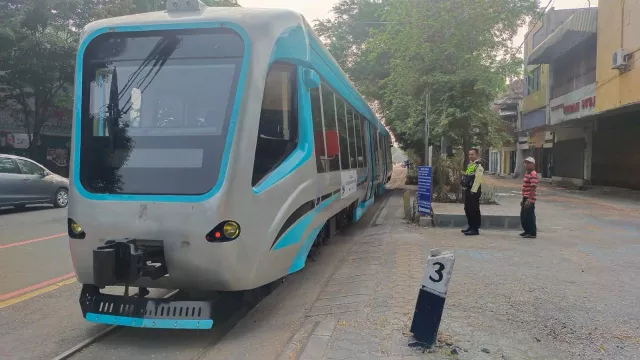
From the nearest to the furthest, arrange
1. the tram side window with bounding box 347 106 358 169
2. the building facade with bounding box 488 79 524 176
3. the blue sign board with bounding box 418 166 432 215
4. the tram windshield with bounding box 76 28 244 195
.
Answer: the tram windshield with bounding box 76 28 244 195 < the tram side window with bounding box 347 106 358 169 < the blue sign board with bounding box 418 166 432 215 < the building facade with bounding box 488 79 524 176

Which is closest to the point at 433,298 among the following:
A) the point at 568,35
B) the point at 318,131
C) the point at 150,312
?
Answer: the point at 150,312

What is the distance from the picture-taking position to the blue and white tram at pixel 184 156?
404 cm

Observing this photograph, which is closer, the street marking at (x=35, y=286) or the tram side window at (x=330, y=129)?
the street marking at (x=35, y=286)

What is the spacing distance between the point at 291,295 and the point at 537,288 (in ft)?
9.56

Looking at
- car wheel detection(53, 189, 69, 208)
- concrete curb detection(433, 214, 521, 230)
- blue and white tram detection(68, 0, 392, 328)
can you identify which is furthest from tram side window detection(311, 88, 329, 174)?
→ car wheel detection(53, 189, 69, 208)

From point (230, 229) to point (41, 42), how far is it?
17.3 meters

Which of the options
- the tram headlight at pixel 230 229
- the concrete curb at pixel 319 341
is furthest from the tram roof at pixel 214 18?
the concrete curb at pixel 319 341

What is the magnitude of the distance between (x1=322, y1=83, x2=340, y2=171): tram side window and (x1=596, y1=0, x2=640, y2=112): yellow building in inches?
580

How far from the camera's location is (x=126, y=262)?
12.9ft

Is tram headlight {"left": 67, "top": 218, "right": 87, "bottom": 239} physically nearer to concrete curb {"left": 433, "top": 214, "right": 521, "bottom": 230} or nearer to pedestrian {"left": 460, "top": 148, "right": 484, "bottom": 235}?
pedestrian {"left": 460, "top": 148, "right": 484, "bottom": 235}

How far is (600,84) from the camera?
65.8ft

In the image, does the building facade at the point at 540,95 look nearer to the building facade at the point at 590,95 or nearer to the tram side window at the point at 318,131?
A: the building facade at the point at 590,95

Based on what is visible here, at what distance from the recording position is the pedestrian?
9.07 meters

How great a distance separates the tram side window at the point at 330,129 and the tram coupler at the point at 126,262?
9.59 ft
